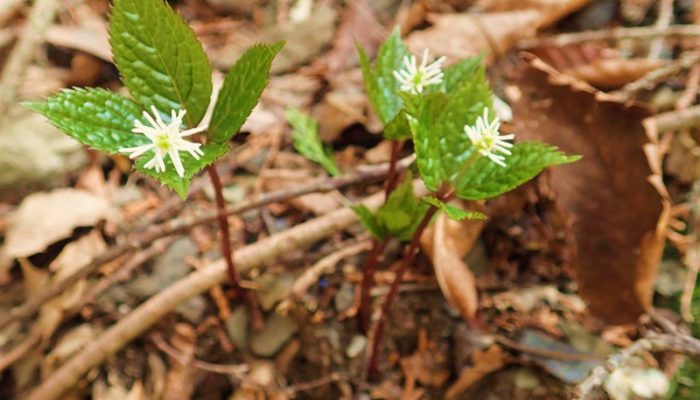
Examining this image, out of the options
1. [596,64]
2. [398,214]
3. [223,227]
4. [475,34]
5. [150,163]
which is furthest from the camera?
[475,34]

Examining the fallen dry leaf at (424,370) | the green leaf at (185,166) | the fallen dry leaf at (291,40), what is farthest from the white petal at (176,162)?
the fallen dry leaf at (291,40)

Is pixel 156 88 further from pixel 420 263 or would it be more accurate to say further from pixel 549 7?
pixel 549 7

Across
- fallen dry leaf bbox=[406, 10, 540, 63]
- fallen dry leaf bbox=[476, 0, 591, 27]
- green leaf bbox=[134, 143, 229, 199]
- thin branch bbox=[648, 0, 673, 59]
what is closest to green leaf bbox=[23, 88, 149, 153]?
green leaf bbox=[134, 143, 229, 199]

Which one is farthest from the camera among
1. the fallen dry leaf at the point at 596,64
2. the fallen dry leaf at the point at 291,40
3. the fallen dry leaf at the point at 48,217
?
the fallen dry leaf at the point at 291,40

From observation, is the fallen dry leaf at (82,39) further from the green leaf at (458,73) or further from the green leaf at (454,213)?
the green leaf at (454,213)

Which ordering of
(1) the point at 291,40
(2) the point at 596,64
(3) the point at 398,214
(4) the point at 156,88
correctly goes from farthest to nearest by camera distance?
(1) the point at 291,40 → (2) the point at 596,64 → (3) the point at 398,214 → (4) the point at 156,88

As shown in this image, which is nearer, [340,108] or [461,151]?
[461,151]

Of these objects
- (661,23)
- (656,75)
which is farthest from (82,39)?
(661,23)
